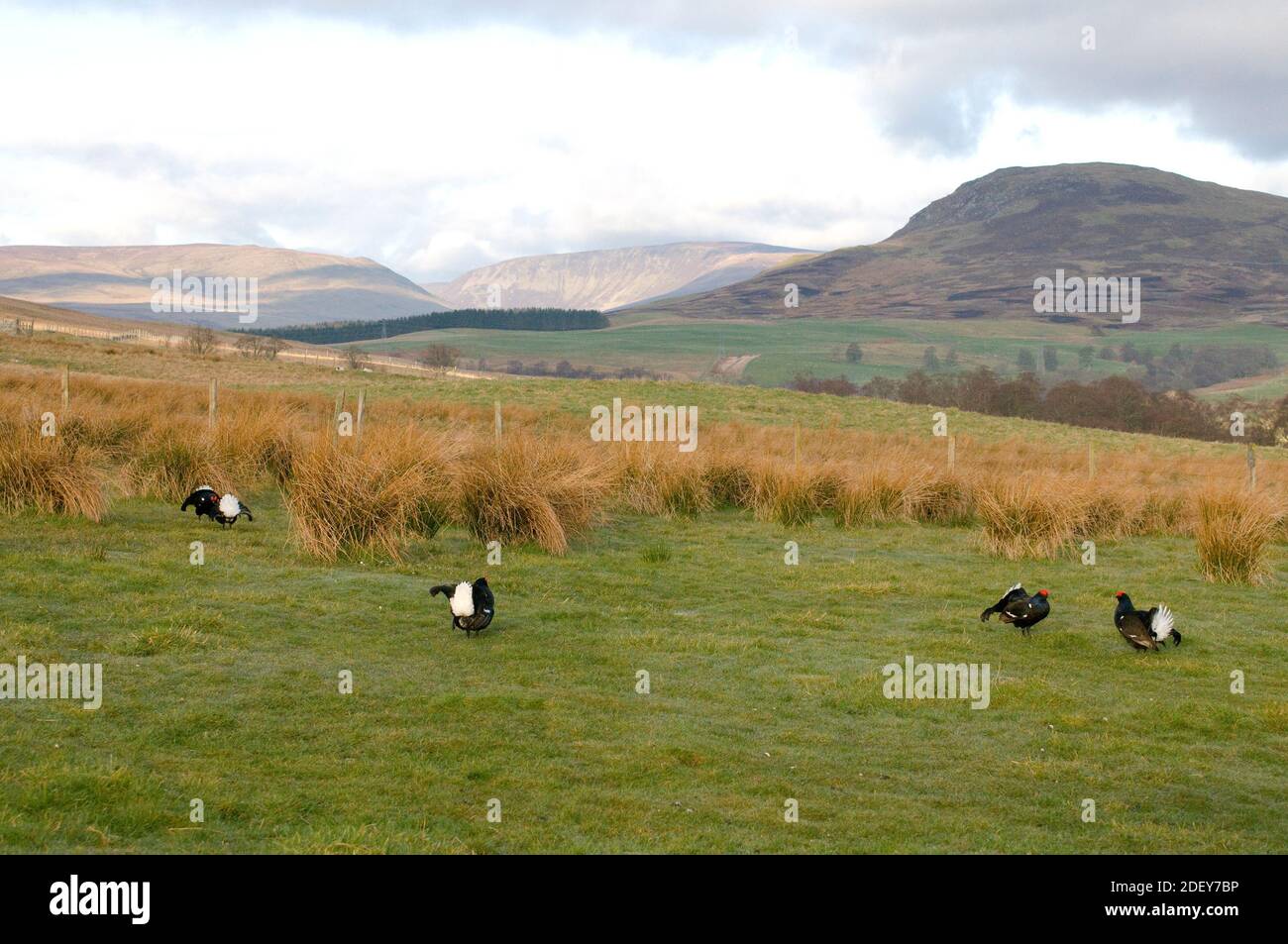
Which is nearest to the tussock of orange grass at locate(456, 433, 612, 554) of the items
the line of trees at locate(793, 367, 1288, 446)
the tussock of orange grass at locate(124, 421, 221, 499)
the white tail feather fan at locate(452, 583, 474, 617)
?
the tussock of orange grass at locate(124, 421, 221, 499)

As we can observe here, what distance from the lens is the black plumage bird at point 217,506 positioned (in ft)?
46.5

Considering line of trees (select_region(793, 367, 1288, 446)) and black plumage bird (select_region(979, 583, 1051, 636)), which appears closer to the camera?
black plumage bird (select_region(979, 583, 1051, 636))

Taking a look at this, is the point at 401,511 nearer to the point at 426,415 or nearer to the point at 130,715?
the point at 130,715

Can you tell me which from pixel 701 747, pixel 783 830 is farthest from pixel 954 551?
pixel 783 830

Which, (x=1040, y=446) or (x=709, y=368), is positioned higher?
(x=709, y=368)

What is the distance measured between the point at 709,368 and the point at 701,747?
16814 cm

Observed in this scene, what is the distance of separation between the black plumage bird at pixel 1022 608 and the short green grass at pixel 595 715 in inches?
7.3

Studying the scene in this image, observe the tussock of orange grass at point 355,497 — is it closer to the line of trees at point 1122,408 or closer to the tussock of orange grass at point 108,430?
the tussock of orange grass at point 108,430

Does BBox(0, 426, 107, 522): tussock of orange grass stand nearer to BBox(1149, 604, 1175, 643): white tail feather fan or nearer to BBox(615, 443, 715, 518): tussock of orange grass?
BBox(615, 443, 715, 518): tussock of orange grass

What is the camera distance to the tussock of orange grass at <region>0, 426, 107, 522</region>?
13547 mm

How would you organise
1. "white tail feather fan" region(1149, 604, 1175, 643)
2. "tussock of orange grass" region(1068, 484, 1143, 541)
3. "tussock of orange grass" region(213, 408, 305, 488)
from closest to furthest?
"white tail feather fan" region(1149, 604, 1175, 643) → "tussock of orange grass" region(213, 408, 305, 488) → "tussock of orange grass" region(1068, 484, 1143, 541)

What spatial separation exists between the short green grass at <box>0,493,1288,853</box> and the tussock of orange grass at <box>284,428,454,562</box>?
40 centimetres

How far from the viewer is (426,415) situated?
31.4 m

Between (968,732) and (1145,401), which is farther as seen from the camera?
(1145,401)
